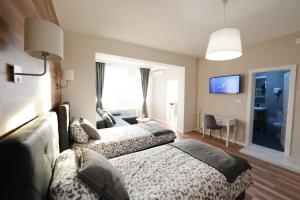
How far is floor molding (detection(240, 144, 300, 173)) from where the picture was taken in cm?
267

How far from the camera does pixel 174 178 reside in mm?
1361

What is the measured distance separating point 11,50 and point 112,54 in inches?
96.4

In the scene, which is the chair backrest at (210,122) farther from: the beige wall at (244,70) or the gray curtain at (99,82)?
the gray curtain at (99,82)

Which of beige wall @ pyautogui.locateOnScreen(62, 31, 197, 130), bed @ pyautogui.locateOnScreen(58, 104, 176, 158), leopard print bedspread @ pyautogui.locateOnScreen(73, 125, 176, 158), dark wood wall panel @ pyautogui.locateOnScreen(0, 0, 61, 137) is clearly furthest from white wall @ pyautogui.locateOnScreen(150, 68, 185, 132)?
dark wood wall panel @ pyautogui.locateOnScreen(0, 0, 61, 137)

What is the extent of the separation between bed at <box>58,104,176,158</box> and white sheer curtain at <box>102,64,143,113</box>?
3.05 metres

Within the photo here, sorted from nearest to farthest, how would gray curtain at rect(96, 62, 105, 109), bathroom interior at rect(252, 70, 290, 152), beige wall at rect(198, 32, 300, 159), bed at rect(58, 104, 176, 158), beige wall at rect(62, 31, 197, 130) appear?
1. bed at rect(58, 104, 176, 158)
2. beige wall at rect(198, 32, 300, 159)
3. beige wall at rect(62, 31, 197, 130)
4. bathroom interior at rect(252, 70, 290, 152)
5. gray curtain at rect(96, 62, 105, 109)

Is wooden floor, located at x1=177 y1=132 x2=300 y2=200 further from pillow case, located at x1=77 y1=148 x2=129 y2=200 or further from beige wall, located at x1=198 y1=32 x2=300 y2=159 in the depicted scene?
pillow case, located at x1=77 y1=148 x2=129 y2=200

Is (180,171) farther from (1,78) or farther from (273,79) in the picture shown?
(273,79)

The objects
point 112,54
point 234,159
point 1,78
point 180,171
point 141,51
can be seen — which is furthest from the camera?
point 141,51

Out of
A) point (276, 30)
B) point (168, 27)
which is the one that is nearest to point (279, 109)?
point (276, 30)

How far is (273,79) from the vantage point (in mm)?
5125

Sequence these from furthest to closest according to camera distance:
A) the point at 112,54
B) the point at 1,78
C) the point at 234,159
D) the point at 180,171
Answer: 1. the point at 112,54
2. the point at 234,159
3. the point at 180,171
4. the point at 1,78

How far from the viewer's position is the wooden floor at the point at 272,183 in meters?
1.95

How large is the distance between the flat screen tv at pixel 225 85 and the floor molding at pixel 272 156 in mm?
1470
